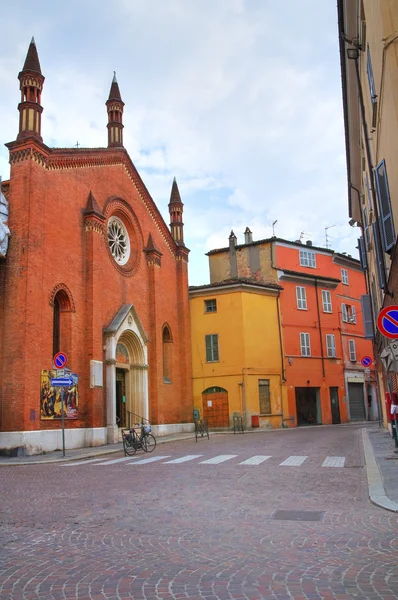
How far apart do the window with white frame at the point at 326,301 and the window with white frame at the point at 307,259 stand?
215 cm

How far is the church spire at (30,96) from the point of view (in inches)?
798

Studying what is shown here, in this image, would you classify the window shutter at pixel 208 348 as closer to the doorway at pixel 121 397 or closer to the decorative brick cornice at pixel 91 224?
the doorway at pixel 121 397

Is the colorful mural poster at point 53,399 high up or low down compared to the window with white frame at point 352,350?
down

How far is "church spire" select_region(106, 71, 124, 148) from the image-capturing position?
28281mm

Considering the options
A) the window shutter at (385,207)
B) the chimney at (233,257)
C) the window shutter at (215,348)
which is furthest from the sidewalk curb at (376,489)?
the chimney at (233,257)

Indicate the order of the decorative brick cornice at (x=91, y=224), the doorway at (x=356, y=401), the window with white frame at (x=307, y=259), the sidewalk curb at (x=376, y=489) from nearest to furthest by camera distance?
1. the sidewalk curb at (x=376, y=489)
2. the decorative brick cornice at (x=91, y=224)
3. the window with white frame at (x=307, y=259)
4. the doorway at (x=356, y=401)

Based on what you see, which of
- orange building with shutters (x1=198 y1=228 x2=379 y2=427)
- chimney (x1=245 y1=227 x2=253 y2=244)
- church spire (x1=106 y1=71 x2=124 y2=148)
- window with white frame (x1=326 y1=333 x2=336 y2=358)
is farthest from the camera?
chimney (x1=245 y1=227 x2=253 y2=244)

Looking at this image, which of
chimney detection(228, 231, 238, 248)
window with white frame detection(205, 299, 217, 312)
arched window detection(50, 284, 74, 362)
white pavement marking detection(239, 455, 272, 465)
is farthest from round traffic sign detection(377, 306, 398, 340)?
chimney detection(228, 231, 238, 248)

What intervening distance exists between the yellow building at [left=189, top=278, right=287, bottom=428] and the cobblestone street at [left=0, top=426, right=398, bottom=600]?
67.0ft

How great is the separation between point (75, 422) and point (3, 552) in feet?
50.8

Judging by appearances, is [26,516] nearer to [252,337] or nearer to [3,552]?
[3,552]

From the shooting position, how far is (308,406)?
37094mm

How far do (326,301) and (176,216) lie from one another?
13.0m

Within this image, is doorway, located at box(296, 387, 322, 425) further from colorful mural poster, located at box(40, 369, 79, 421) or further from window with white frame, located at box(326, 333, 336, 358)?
colorful mural poster, located at box(40, 369, 79, 421)
